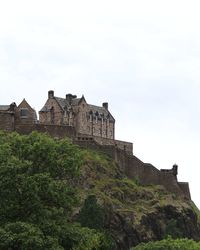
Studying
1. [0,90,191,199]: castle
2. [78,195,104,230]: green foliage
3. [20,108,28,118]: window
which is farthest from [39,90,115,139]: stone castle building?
[78,195,104,230]: green foliage

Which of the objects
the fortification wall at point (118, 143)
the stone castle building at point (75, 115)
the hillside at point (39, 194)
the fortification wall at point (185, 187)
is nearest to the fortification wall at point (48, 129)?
the fortification wall at point (118, 143)

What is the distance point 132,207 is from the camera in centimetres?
10488

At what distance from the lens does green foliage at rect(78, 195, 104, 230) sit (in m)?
83.1

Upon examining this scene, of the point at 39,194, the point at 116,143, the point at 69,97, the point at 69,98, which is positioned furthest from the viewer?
the point at 69,97

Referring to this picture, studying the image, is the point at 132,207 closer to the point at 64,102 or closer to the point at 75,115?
the point at 75,115

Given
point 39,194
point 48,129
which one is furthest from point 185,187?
point 39,194

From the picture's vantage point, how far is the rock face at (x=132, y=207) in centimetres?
9788

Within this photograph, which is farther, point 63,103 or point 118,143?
point 63,103

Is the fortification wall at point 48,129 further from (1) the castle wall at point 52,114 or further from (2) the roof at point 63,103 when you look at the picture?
(2) the roof at point 63,103

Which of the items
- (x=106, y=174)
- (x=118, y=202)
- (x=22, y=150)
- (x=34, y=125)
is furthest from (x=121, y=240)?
(x=22, y=150)

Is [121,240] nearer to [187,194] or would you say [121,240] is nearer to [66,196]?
[187,194]

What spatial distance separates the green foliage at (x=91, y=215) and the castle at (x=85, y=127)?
78.0ft

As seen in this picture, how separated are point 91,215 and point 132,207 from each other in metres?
21.6

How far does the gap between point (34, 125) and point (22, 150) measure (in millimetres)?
58304
